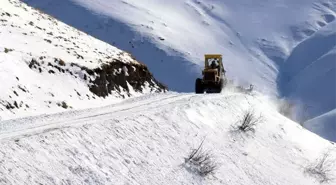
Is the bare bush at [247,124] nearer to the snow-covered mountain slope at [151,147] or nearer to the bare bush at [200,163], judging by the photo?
the snow-covered mountain slope at [151,147]

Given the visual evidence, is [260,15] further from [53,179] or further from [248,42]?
[53,179]

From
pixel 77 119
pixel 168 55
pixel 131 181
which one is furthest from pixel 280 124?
pixel 168 55

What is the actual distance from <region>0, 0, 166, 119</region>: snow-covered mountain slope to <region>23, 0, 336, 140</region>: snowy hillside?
98823mm

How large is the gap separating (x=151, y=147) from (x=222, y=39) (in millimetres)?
159112

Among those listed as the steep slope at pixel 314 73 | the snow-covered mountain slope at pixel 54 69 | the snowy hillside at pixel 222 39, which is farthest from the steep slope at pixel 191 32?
the snow-covered mountain slope at pixel 54 69

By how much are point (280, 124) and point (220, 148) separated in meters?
6.01

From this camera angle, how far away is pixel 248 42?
17662 cm

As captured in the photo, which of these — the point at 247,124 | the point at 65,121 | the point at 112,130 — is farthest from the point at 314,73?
the point at 112,130

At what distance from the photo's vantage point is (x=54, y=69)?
74.5 ft

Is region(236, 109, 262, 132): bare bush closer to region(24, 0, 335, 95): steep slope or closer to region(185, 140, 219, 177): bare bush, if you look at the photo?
region(185, 140, 219, 177): bare bush

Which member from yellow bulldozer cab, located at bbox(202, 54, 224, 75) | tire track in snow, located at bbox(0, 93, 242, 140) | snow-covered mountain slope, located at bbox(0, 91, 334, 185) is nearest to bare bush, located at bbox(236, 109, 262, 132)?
snow-covered mountain slope, located at bbox(0, 91, 334, 185)

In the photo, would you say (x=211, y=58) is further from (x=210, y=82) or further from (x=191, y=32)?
(x=191, y=32)

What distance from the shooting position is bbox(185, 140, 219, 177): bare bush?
14.0 metres

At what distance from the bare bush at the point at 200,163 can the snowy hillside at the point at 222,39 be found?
114 meters
